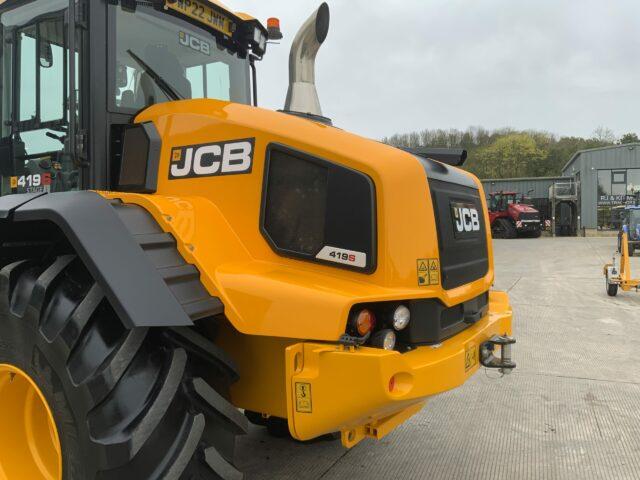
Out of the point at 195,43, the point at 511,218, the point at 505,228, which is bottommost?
the point at 505,228

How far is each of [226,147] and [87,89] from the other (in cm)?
78

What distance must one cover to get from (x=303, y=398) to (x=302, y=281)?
1.43 feet

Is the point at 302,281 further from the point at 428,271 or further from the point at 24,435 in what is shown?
the point at 24,435

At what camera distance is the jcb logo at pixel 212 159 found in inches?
95.2

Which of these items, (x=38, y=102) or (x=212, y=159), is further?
(x=38, y=102)

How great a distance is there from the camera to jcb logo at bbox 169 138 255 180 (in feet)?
7.93

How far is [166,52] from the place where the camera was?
3018mm

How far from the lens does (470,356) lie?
8.18ft

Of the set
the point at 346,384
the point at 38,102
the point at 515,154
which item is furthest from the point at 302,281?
the point at 515,154

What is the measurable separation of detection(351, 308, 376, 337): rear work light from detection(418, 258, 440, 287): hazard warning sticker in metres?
0.29

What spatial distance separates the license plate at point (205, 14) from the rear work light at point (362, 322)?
1.94 m

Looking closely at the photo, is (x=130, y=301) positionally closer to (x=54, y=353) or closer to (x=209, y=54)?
(x=54, y=353)

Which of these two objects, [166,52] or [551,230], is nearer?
[166,52]

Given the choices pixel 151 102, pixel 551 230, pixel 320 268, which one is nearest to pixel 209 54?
pixel 151 102
